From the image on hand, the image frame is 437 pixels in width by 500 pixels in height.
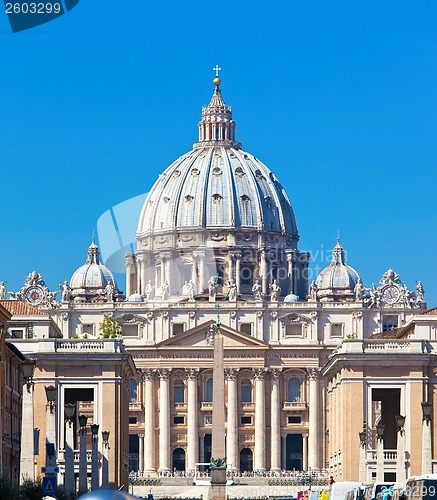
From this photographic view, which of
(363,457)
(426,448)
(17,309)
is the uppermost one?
(17,309)

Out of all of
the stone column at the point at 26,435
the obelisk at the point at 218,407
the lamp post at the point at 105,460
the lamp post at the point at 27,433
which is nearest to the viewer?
the lamp post at the point at 27,433

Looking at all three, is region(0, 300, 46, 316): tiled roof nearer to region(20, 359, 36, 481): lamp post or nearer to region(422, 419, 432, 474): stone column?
region(422, 419, 432, 474): stone column

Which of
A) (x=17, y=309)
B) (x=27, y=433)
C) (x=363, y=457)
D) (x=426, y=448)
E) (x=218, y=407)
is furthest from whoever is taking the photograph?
(x=17, y=309)

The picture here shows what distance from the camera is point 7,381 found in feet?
327

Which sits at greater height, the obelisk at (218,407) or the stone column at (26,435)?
the obelisk at (218,407)

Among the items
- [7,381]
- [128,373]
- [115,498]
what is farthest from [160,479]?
[115,498]

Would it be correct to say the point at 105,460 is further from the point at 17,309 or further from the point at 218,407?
the point at 17,309

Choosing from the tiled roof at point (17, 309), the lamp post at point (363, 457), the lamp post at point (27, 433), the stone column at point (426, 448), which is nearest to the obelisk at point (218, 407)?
the tiled roof at point (17, 309)

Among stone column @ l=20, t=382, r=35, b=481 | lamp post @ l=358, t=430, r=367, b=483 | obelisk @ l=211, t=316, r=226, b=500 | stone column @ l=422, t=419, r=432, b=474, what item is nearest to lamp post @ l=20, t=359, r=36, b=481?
stone column @ l=20, t=382, r=35, b=481

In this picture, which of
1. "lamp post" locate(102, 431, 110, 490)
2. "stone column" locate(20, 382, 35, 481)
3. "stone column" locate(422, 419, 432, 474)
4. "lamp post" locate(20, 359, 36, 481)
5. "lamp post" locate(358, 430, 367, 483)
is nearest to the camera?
"lamp post" locate(20, 359, 36, 481)

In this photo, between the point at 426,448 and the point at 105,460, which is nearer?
the point at 426,448

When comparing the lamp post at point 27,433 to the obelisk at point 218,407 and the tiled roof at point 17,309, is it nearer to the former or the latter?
the obelisk at point 218,407

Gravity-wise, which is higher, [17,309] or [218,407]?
[17,309]

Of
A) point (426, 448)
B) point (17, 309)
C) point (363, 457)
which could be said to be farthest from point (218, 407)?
point (426, 448)
